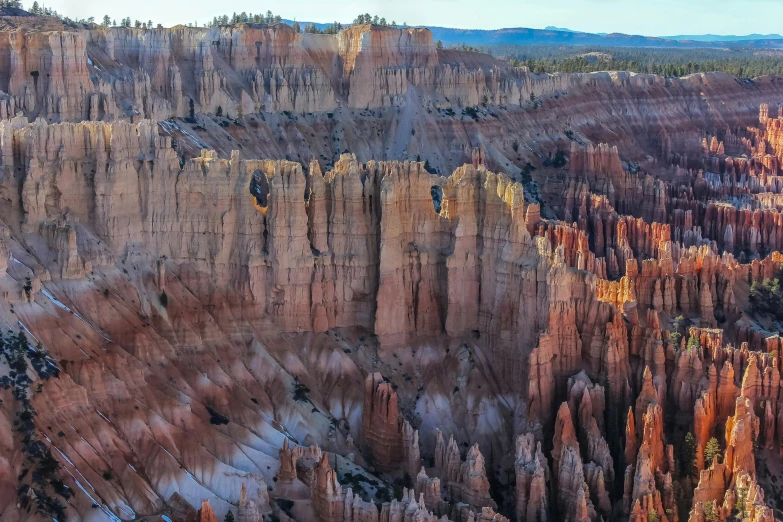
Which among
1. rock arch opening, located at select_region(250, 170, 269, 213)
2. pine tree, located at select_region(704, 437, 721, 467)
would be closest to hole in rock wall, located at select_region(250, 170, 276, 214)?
rock arch opening, located at select_region(250, 170, 269, 213)

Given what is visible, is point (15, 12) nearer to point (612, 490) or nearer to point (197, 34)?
point (197, 34)

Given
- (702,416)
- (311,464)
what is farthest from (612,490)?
(311,464)

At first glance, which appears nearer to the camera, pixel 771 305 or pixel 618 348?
pixel 618 348

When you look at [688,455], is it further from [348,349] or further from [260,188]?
[260,188]

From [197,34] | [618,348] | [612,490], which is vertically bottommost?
[612,490]

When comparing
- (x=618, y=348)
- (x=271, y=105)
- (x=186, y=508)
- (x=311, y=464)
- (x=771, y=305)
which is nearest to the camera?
(x=186, y=508)

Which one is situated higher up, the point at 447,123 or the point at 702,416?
the point at 447,123

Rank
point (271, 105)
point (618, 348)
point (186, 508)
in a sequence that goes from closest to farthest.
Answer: point (186, 508) → point (618, 348) → point (271, 105)

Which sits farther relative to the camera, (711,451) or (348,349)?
(348,349)

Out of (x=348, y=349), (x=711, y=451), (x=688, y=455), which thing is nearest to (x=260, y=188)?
(x=348, y=349)
